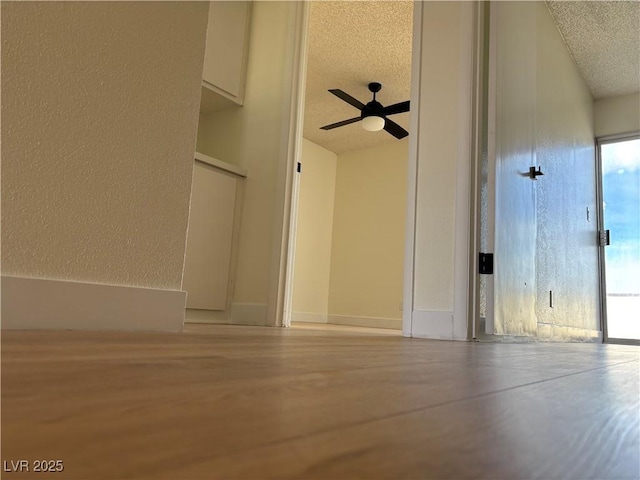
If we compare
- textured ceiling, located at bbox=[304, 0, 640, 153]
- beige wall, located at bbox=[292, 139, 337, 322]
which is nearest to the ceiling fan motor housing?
textured ceiling, located at bbox=[304, 0, 640, 153]

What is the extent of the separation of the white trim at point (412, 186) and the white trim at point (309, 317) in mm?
3996

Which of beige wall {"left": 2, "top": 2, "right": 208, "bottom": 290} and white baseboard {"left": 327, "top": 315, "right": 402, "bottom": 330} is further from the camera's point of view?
white baseboard {"left": 327, "top": 315, "right": 402, "bottom": 330}

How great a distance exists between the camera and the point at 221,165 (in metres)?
2.92

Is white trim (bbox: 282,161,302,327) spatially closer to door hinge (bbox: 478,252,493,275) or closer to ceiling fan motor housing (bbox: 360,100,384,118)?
door hinge (bbox: 478,252,493,275)

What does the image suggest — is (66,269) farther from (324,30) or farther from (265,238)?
(324,30)

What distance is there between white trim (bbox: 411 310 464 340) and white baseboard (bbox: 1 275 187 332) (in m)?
1.15

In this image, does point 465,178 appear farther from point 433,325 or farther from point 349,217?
point 349,217

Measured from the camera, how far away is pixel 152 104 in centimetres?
128

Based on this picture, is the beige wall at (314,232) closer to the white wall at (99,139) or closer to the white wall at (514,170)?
the white wall at (514,170)

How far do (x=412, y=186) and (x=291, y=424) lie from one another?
6.82 feet

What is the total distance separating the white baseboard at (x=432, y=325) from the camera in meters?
2.09

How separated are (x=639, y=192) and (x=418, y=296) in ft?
11.1

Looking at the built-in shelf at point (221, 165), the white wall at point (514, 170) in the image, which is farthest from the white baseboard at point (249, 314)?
the white wall at point (514, 170)

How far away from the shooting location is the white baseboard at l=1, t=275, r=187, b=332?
98 cm
